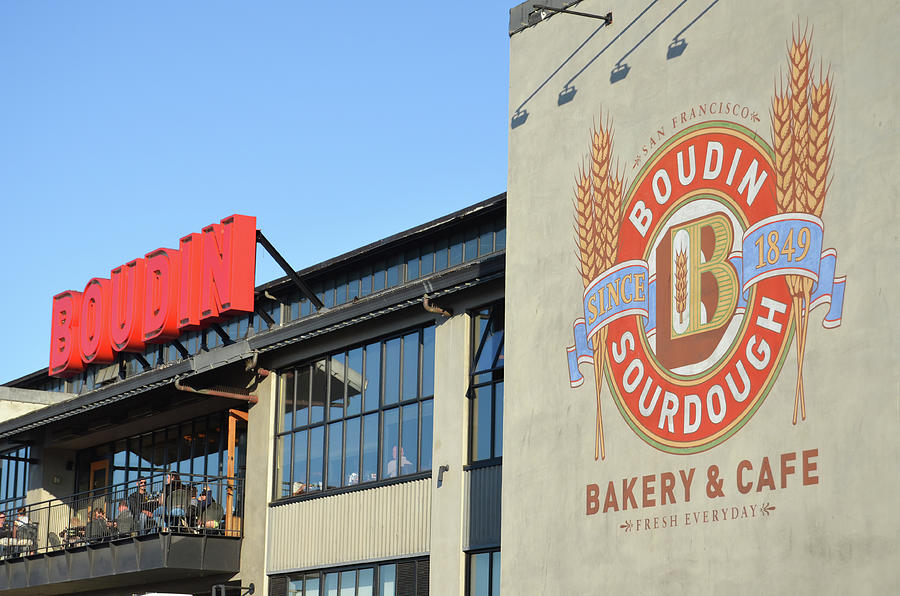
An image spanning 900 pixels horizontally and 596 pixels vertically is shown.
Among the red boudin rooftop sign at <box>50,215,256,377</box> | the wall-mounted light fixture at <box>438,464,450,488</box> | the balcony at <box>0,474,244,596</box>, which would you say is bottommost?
the balcony at <box>0,474,244,596</box>

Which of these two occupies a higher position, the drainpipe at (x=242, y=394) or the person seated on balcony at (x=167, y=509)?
the drainpipe at (x=242, y=394)

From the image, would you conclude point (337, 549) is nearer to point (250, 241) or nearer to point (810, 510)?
point (250, 241)

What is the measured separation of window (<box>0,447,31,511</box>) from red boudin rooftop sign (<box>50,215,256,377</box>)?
396cm

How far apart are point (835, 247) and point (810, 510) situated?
2.85 metres

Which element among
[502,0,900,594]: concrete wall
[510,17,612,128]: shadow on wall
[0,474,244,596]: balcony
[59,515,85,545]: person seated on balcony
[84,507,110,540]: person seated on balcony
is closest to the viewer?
[502,0,900,594]: concrete wall

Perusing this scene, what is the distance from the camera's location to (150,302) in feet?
102

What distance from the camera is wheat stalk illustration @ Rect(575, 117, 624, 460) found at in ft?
58.0

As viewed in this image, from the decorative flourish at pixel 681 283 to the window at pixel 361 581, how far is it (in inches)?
316

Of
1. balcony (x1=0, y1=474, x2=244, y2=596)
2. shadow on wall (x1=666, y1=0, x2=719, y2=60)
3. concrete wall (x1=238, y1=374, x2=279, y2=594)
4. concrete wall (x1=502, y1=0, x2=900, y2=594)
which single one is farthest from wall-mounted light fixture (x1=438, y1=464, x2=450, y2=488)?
shadow on wall (x1=666, y1=0, x2=719, y2=60)

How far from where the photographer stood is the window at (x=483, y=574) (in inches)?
828

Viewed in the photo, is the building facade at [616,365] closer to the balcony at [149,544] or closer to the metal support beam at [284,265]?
the balcony at [149,544]

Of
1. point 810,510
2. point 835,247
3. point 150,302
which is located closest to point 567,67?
point 835,247

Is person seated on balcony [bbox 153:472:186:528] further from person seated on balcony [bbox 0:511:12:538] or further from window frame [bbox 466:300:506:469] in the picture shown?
person seated on balcony [bbox 0:511:12:538]

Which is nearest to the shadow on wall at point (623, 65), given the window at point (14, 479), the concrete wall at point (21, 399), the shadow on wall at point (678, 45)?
the shadow on wall at point (678, 45)
